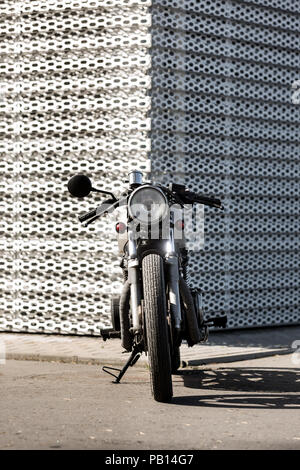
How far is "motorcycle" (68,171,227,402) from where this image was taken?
589 cm

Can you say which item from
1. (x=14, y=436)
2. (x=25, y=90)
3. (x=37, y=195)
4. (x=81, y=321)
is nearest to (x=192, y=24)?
(x=25, y=90)

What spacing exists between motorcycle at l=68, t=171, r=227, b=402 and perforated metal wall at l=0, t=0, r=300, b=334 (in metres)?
3.73

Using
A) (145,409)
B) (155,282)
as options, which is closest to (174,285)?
(155,282)

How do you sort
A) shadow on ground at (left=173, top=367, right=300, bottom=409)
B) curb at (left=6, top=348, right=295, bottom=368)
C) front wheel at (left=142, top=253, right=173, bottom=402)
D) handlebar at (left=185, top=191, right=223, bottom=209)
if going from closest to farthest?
front wheel at (left=142, top=253, right=173, bottom=402) < shadow on ground at (left=173, top=367, right=300, bottom=409) < handlebar at (left=185, top=191, right=223, bottom=209) < curb at (left=6, top=348, right=295, bottom=368)

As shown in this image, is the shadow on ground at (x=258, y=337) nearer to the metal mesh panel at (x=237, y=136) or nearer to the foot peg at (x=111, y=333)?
the metal mesh panel at (x=237, y=136)

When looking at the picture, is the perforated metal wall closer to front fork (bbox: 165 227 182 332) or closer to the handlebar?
the handlebar

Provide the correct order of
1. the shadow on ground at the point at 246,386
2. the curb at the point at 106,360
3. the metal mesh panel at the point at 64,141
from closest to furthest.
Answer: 1. the shadow on ground at the point at 246,386
2. the curb at the point at 106,360
3. the metal mesh panel at the point at 64,141

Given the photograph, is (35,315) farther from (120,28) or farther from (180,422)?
(180,422)

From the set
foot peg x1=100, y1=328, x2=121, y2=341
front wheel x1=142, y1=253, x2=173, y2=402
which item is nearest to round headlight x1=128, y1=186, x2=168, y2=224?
front wheel x1=142, y1=253, x2=173, y2=402

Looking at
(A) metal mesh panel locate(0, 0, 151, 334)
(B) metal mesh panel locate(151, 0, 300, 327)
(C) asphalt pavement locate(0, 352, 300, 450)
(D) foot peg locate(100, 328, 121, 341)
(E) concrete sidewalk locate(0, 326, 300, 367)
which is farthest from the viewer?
(B) metal mesh panel locate(151, 0, 300, 327)

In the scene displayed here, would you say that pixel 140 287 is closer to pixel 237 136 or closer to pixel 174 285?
pixel 174 285

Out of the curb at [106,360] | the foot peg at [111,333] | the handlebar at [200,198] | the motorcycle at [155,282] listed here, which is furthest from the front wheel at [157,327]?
the curb at [106,360]

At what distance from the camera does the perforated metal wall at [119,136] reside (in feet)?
34.6

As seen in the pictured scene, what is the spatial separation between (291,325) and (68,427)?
23.4ft
